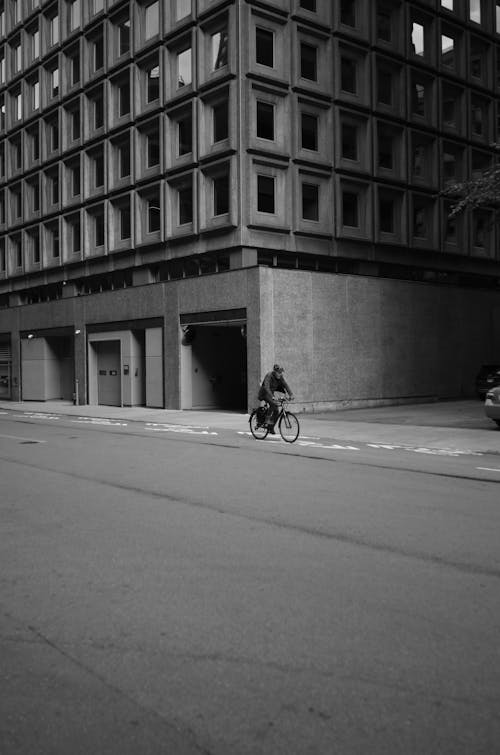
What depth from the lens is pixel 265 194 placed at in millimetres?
28453

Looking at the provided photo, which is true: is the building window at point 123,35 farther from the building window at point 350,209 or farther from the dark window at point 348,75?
the building window at point 350,209

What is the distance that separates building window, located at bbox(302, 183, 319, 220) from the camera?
29.8 meters

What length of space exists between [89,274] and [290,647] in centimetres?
3427

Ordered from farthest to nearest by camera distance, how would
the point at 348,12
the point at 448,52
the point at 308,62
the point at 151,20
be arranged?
the point at 448,52 → the point at 151,20 → the point at 348,12 → the point at 308,62

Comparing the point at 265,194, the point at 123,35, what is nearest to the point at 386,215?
the point at 265,194

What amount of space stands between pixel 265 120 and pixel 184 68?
4785 millimetres

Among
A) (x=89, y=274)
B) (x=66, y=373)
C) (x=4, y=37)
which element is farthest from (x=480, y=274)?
(x=4, y=37)

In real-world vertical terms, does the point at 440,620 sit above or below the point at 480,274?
below

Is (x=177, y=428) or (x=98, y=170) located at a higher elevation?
(x=98, y=170)

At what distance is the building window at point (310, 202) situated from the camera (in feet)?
97.8

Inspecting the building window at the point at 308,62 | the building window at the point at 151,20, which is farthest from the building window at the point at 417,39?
the building window at the point at 151,20

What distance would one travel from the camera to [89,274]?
1443 inches

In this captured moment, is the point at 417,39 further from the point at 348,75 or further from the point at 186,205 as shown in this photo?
the point at 186,205

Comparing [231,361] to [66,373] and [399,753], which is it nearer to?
[66,373]
